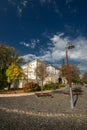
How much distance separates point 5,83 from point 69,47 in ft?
88.4

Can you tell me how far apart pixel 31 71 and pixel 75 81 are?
717 inches

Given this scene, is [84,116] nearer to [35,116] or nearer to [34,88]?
[35,116]

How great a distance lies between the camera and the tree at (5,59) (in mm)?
41906

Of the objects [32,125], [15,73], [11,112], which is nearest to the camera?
[32,125]

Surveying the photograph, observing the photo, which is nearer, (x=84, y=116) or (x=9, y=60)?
(x=84, y=116)

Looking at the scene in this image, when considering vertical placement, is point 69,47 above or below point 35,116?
above

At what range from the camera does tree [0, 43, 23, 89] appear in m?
41.9

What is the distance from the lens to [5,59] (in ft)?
144

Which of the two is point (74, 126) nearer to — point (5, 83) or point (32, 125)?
point (32, 125)

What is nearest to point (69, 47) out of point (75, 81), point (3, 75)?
point (3, 75)

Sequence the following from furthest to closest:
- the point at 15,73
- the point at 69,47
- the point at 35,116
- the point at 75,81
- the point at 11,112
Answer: the point at 75,81
the point at 15,73
the point at 69,47
the point at 11,112
the point at 35,116

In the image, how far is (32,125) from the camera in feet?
39.4

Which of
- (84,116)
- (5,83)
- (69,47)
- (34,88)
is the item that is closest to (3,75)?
(5,83)

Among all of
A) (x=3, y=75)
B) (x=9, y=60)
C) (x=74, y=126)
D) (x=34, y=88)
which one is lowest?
(x=74, y=126)
